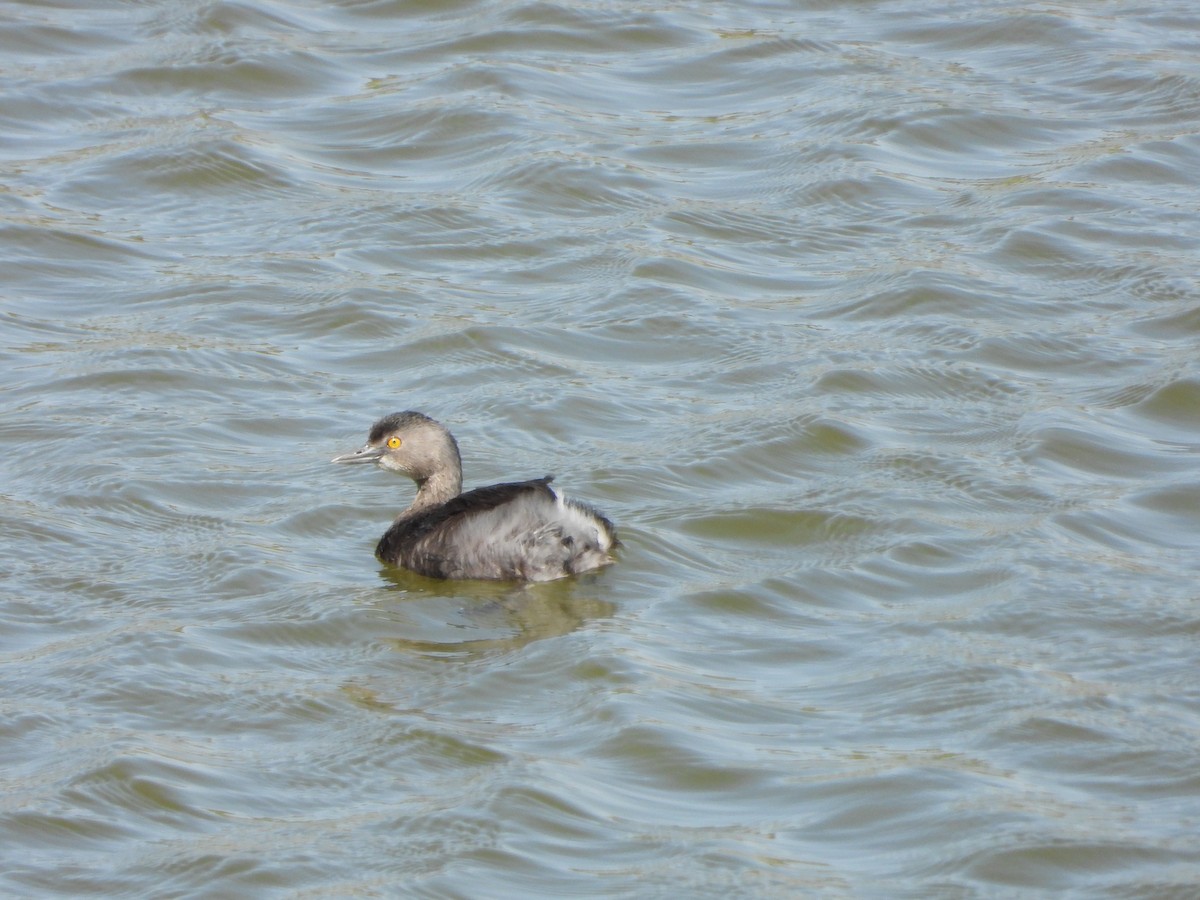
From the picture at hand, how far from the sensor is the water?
5.51 meters

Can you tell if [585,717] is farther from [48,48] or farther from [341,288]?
[48,48]

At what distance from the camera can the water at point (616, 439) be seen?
5.51 meters

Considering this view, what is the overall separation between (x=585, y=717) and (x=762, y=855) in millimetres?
945

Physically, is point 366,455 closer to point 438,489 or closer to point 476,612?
Result: point 438,489

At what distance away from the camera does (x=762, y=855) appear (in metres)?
5.29

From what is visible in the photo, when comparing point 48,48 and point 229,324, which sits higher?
point 48,48

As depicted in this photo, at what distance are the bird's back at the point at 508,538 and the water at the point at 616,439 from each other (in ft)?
0.39

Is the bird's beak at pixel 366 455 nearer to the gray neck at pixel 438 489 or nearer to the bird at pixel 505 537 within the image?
the gray neck at pixel 438 489

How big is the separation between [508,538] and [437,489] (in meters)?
0.63

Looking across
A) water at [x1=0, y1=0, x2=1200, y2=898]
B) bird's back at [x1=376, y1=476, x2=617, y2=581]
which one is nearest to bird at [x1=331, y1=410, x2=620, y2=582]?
bird's back at [x1=376, y1=476, x2=617, y2=581]

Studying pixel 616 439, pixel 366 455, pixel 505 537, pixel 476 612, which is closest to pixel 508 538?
pixel 505 537

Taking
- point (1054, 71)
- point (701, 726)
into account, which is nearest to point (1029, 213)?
point (1054, 71)

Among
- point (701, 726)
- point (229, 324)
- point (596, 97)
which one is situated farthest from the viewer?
point (596, 97)

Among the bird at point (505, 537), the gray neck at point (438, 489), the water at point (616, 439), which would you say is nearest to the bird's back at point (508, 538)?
the bird at point (505, 537)
